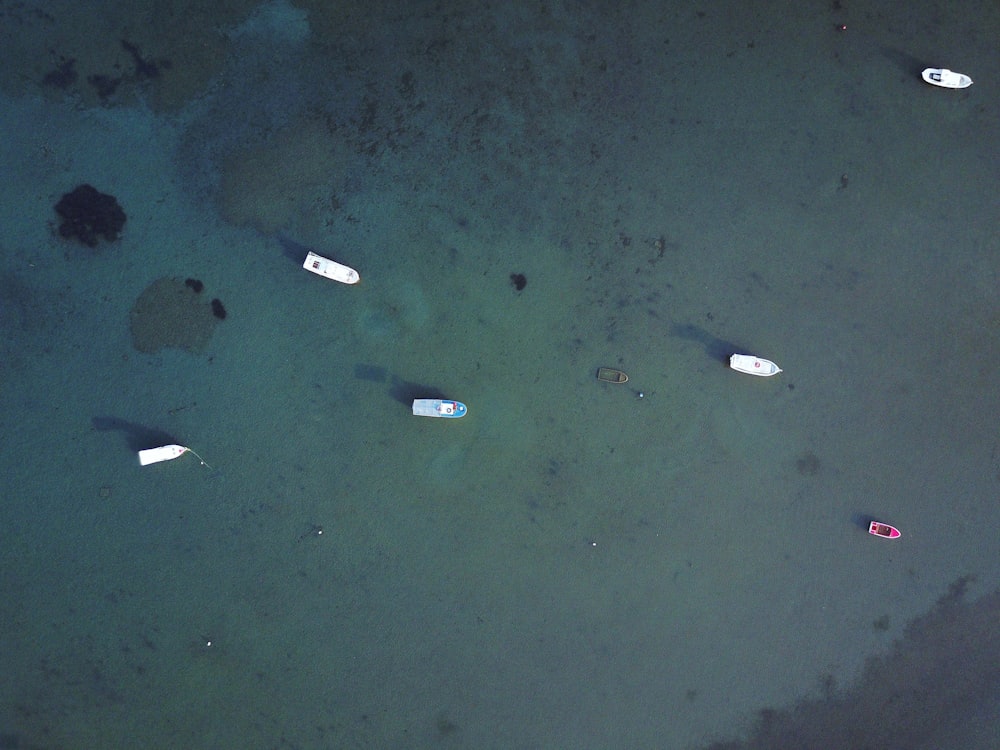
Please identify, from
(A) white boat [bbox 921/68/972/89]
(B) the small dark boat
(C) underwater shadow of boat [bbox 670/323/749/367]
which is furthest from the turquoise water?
(A) white boat [bbox 921/68/972/89]

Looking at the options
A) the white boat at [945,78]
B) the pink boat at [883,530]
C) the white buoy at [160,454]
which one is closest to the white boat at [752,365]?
the pink boat at [883,530]

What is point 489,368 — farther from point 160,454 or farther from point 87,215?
point 87,215

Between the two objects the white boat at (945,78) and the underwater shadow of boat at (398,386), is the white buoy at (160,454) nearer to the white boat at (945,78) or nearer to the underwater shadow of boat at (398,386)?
the underwater shadow of boat at (398,386)

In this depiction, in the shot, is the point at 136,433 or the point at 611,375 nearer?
the point at 136,433

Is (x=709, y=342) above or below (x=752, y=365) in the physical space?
above

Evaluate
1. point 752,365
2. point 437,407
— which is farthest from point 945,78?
point 437,407

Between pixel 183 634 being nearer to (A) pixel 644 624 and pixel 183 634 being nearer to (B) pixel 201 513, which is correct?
(B) pixel 201 513

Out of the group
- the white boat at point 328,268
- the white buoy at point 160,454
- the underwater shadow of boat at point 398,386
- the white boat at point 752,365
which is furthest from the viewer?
the underwater shadow of boat at point 398,386
